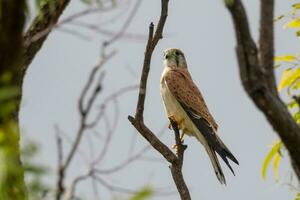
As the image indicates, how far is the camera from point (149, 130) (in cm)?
468

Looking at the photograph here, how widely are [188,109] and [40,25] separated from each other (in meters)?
3.48

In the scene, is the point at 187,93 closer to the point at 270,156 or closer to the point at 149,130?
the point at 149,130

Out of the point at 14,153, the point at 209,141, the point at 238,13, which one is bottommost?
the point at 14,153

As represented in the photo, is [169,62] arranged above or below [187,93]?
above

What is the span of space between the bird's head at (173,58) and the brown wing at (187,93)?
419mm

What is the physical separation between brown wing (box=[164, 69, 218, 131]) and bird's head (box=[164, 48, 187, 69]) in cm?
42

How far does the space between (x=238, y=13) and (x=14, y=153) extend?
1.26m

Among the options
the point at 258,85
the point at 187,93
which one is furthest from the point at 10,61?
the point at 187,93

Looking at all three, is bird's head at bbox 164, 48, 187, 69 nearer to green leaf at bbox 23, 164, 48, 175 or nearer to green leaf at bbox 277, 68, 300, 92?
green leaf at bbox 277, 68, 300, 92

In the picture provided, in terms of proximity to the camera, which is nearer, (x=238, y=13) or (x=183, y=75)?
(x=238, y=13)

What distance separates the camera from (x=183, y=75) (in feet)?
26.9

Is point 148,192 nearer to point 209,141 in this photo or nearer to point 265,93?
point 265,93

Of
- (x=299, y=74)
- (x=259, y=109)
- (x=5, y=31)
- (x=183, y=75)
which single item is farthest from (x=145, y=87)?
(x=183, y=75)

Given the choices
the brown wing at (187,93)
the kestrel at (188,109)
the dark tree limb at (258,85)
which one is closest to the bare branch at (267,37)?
the dark tree limb at (258,85)
